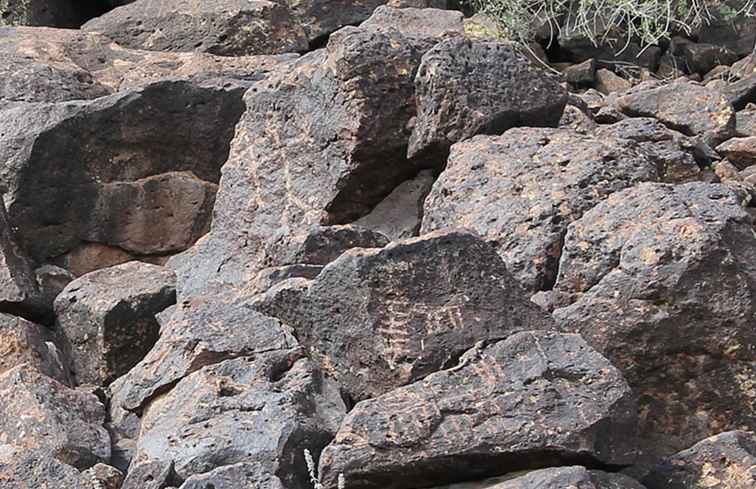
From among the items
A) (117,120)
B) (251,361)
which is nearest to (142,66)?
(117,120)

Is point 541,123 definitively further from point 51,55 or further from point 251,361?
point 51,55

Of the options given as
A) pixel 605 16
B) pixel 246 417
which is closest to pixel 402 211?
pixel 246 417

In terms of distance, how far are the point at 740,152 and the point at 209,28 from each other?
352cm

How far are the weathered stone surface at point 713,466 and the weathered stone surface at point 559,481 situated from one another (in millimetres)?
164

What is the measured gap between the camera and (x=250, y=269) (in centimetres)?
729

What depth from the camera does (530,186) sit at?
6.63m

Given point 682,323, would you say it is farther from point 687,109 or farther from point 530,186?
point 687,109

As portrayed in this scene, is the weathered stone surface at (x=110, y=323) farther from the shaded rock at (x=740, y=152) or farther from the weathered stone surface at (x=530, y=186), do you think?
the shaded rock at (x=740, y=152)

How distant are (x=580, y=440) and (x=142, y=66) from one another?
5960 millimetres

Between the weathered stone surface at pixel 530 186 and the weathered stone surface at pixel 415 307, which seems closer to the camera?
the weathered stone surface at pixel 415 307

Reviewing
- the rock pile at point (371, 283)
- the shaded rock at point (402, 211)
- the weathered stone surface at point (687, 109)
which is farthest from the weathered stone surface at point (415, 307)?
the weathered stone surface at point (687, 109)

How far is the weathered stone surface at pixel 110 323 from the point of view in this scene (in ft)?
23.7

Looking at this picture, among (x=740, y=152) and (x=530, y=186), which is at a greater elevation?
(x=530, y=186)

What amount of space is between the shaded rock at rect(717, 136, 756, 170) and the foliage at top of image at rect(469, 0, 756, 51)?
6.61ft
